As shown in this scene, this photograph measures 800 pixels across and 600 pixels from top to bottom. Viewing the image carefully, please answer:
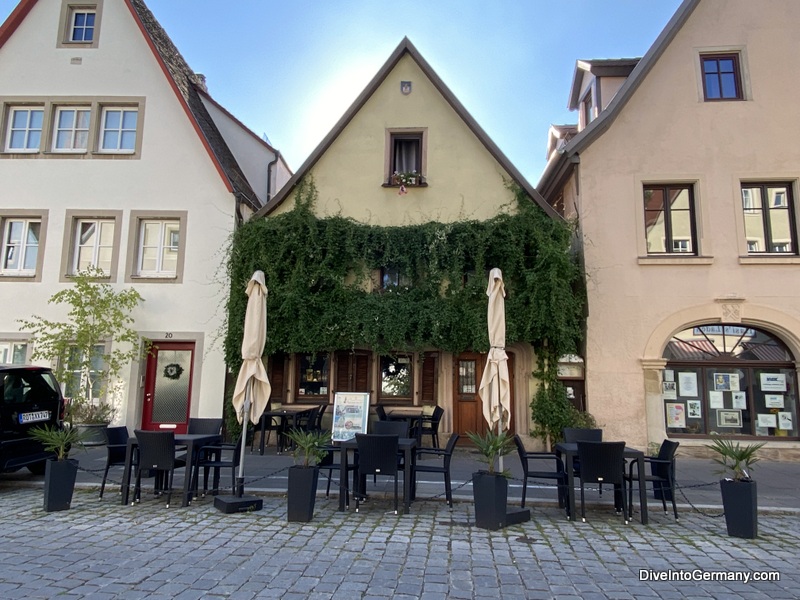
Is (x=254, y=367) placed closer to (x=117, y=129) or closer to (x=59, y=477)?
(x=59, y=477)

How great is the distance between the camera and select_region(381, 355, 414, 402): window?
42.5 feet

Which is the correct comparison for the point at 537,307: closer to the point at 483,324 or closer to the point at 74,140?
the point at 483,324

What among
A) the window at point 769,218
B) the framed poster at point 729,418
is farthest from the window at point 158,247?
the window at point 769,218

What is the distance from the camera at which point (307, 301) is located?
12.0 metres

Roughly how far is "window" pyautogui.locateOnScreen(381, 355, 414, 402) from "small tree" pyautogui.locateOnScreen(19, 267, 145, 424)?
5.84m

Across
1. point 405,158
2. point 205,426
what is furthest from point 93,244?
point 405,158

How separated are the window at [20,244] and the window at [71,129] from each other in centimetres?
210

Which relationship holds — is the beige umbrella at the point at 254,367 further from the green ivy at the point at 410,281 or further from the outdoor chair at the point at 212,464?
the green ivy at the point at 410,281

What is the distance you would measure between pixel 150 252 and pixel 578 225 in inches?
418

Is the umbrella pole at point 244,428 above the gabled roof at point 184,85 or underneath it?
underneath

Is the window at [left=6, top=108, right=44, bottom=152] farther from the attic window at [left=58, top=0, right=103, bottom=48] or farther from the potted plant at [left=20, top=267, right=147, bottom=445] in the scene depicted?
the potted plant at [left=20, top=267, right=147, bottom=445]

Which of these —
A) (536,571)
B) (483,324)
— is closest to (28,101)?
(483,324)

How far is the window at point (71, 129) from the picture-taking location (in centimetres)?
1391

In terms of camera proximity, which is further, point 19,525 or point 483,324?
point 483,324
